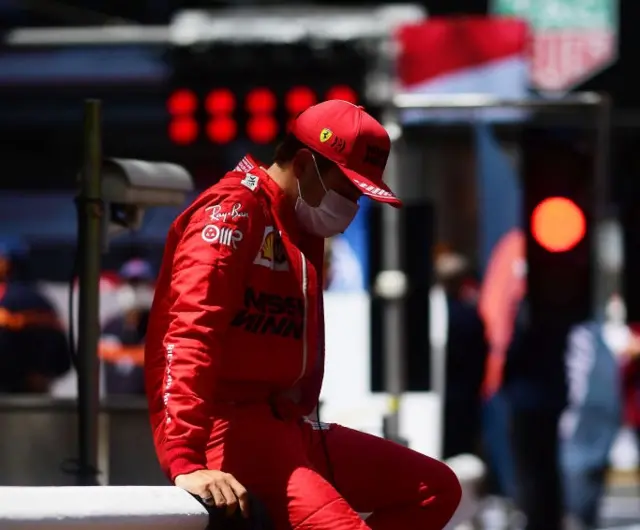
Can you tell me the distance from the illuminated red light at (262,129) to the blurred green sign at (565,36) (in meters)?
10.8

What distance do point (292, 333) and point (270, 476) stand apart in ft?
1.29

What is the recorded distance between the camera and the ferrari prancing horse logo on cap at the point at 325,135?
4699 mm

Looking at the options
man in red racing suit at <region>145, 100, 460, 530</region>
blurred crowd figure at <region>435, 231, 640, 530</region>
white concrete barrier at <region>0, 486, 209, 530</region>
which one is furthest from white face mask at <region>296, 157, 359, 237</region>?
blurred crowd figure at <region>435, 231, 640, 530</region>

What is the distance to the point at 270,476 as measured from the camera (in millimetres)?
4535

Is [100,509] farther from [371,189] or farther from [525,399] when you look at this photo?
[525,399]

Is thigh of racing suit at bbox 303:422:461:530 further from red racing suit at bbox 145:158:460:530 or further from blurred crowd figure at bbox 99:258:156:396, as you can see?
blurred crowd figure at bbox 99:258:156:396

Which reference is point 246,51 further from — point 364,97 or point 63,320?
point 63,320

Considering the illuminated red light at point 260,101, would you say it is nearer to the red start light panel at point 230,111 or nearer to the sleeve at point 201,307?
the red start light panel at point 230,111

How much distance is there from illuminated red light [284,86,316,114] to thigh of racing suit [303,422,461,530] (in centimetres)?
342

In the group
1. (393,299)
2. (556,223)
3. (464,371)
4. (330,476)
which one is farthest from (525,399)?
(330,476)

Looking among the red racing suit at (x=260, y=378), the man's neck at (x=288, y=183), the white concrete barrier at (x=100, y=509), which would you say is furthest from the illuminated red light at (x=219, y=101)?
the white concrete barrier at (x=100, y=509)

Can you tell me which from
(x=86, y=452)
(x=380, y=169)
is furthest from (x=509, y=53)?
(x=380, y=169)

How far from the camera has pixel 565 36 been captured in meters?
19.8

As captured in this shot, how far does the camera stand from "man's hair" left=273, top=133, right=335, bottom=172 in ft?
15.6
